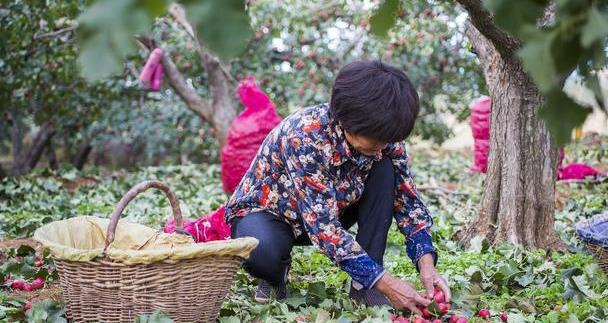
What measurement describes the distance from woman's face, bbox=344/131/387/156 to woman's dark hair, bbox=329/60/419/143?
53mm

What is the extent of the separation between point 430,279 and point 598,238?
2.50 feet

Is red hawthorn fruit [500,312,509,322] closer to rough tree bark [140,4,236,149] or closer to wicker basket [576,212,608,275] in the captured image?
wicker basket [576,212,608,275]

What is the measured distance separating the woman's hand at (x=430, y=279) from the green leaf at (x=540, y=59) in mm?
1815

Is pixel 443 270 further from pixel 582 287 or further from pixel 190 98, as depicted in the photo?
pixel 190 98

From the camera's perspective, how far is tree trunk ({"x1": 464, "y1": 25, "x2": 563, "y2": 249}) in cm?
335

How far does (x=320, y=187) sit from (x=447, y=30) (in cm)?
502

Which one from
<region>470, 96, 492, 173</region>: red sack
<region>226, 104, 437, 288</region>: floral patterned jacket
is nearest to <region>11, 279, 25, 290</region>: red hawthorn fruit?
<region>226, 104, 437, 288</region>: floral patterned jacket

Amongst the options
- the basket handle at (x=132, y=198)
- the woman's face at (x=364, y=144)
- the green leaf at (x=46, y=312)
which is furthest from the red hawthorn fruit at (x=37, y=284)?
the woman's face at (x=364, y=144)

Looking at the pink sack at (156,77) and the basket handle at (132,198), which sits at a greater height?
the pink sack at (156,77)

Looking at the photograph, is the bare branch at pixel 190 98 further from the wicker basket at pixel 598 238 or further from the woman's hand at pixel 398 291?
the woman's hand at pixel 398 291

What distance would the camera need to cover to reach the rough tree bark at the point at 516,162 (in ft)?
11.0

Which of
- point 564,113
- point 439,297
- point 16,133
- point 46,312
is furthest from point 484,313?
point 16,133

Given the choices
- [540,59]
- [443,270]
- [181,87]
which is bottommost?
[443,270]

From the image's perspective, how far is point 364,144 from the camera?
7.85ft
